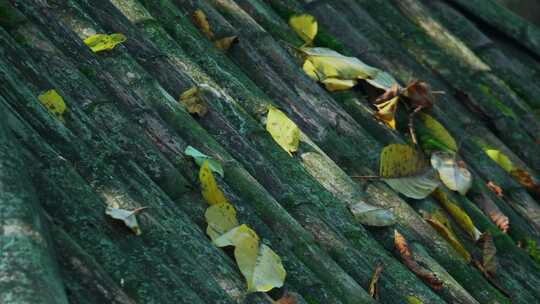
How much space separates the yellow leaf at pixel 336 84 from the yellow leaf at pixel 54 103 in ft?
4.46

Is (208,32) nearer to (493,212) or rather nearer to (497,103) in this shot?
(493,212)

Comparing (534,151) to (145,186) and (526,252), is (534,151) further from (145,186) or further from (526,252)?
(145,186)

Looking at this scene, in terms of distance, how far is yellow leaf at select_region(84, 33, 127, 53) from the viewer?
340 cm

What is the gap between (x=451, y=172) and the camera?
4023mm

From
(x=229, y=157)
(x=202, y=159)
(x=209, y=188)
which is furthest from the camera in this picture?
(x=229, y=157)

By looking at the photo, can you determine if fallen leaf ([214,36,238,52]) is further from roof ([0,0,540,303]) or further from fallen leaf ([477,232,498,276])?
fallen leaf ([477,232,498,276])

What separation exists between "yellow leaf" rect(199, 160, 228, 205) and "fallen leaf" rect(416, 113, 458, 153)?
4.23 feet

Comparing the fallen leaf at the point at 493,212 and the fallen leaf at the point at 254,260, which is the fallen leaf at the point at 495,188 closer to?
the fallen leaf at the point at 493,212

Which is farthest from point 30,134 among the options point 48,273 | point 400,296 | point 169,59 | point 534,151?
point 534,151

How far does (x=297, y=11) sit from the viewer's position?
441 centimetres

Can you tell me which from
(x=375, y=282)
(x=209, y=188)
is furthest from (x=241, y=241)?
(x=375, y=282)

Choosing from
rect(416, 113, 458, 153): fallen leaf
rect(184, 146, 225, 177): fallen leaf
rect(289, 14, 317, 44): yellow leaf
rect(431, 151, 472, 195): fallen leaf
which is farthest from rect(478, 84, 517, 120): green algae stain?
rect(184, 146, 225, 177): fallen leaf

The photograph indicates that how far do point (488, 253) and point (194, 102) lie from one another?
3.85 ft

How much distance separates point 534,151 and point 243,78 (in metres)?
1.60
